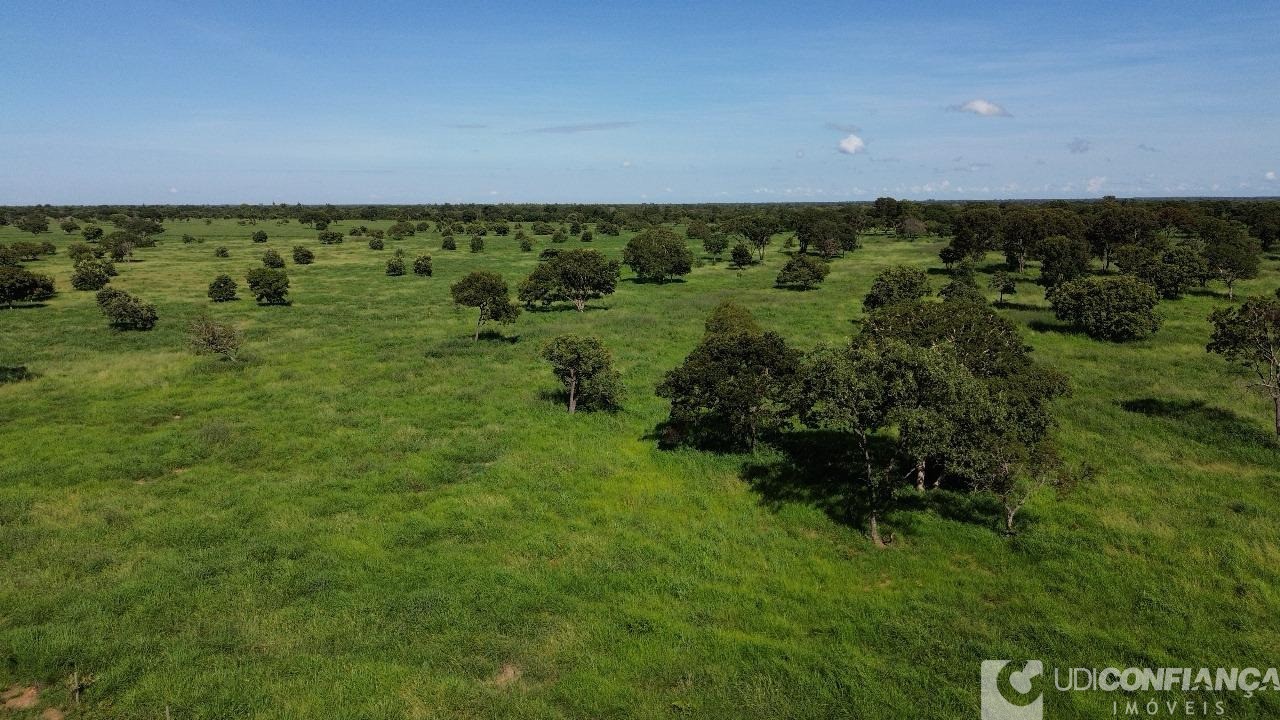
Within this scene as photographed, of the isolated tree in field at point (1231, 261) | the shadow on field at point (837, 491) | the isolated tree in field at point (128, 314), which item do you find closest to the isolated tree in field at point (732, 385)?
the shadow on field at point (837, 491)

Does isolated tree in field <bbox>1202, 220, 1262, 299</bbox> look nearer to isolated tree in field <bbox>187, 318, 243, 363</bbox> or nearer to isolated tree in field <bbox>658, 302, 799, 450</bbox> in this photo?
isolated tree in field <bbox>658, 302, 799, 450</bbox>

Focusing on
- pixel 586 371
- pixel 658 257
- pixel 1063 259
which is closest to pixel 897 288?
pixel 1063 259

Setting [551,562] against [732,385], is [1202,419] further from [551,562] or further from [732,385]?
[551,562]

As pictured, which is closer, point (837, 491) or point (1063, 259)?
point (837, 491)

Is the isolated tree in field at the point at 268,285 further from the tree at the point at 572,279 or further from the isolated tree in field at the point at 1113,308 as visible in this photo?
the isolated tree in field at the point at 1113,308

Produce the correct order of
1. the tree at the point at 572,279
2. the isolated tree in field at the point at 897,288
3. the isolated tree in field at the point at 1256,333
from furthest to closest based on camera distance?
the tree at the point at 572,279
the isolated tree in field at the point at 897,288
the isolated tree in field at the point at 1256,333

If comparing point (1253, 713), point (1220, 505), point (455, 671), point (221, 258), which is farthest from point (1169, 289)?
point (221, 258)

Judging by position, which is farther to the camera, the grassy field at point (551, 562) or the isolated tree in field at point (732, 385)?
the isolated tree in field at point (732, 385)
